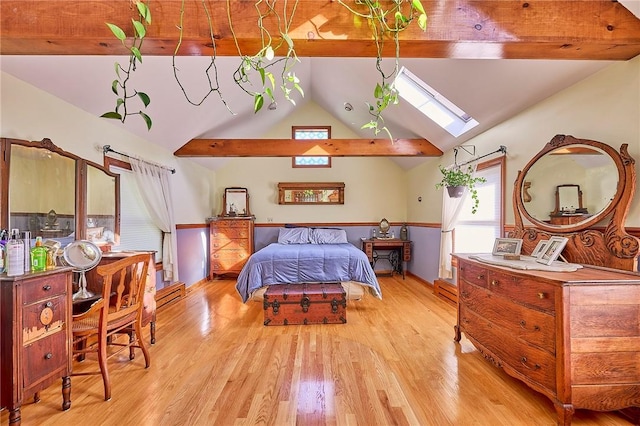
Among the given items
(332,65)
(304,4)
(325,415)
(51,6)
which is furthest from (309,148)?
(325,415)

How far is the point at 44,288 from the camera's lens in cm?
179

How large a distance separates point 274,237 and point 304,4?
489 centimetres

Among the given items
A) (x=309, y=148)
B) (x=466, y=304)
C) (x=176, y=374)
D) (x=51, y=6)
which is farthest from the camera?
(x=309, y=148)

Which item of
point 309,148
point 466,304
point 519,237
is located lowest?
point 466,304

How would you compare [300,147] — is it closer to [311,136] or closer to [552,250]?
[311,136]

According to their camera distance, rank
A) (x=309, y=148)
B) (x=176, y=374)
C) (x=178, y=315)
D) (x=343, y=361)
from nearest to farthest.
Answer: (x=176, y=374) → (x=343, y=361) → (x=178, y=315) → (x=309, y=148)

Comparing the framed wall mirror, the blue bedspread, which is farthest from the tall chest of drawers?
the framed wall mirror

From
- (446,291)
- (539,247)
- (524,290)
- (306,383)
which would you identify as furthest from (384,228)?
(306,383)

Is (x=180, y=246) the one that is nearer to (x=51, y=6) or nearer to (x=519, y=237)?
(x=51, y=6)

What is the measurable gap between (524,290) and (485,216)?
74.0 inches

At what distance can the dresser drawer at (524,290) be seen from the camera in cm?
171

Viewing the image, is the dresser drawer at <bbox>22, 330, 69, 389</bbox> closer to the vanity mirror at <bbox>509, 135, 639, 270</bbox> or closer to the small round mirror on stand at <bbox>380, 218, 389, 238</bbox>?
the vanity mirror at <bbox>509, 135, 639, 270</bbox>

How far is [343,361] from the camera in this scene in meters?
2.40

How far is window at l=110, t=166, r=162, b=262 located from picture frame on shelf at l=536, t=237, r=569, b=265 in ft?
13.0
